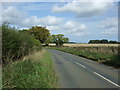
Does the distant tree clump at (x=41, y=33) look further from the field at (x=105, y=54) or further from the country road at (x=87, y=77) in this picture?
the country road at (x=87, y=77)

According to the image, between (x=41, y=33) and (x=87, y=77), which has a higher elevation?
(x=41, y=33)

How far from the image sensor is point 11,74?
416 inches

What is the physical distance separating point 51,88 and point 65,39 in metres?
123

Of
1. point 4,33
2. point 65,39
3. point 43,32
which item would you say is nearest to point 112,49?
point 4,33

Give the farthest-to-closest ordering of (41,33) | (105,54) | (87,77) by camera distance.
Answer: (41,33) < (105,54) < (87,77)

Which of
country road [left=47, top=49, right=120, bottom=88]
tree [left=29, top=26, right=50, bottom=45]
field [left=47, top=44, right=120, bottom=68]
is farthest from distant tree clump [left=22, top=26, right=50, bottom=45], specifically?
country road [left=47, top=49, right=120, bottom=88]

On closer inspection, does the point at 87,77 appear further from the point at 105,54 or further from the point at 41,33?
the point at 41,33

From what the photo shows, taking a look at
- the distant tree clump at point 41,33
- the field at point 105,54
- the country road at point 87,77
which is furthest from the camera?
the distant tree clump at point 41,33

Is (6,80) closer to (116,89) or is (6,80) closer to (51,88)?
(51,88)

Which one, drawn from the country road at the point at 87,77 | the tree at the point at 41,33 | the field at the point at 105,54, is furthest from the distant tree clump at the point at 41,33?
the country road at the point at 87,77

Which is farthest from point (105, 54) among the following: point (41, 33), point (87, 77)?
point (41, 33)

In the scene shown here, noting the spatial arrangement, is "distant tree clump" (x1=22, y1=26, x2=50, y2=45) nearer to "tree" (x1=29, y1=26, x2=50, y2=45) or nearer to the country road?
"tree" (x1=29, y1=26, x2=50, y2=45)

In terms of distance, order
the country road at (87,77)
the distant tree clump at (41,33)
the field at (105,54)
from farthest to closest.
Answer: the distant tree clump at (41,33) < the field at (105,54) < the country road at (87,77)

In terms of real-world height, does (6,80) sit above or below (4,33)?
below
